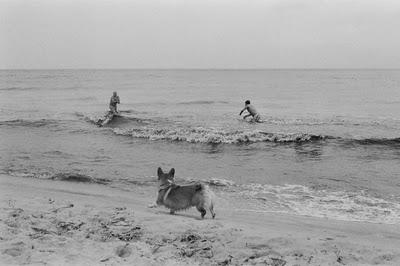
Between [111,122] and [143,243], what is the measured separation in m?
17.5

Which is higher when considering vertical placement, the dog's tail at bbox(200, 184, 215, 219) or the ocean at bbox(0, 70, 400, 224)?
the dog's tail at bbox(200, 184, 215, 219)

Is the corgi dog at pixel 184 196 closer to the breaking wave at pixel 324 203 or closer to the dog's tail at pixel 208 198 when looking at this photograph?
the dog's tail at pixel 208 198

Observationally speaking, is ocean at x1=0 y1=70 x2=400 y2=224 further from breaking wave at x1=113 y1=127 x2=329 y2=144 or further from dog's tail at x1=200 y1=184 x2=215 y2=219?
dog's tail at x1=200 y1=184 x2=215 y2=219

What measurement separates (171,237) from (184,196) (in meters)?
1.59

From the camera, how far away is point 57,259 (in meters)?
4.71

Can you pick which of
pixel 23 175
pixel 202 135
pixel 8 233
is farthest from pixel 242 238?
pixel 202 135

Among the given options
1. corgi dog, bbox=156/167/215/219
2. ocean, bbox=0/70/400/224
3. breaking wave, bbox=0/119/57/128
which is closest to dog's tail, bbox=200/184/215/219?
corgi dog, bbox=156/167/215/219

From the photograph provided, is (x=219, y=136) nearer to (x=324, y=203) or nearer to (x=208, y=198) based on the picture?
(x=324, y=203)

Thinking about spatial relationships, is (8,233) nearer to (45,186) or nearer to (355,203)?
(45,186)

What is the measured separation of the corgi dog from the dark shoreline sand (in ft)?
0.59

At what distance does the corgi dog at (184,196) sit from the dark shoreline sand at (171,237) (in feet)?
0.59

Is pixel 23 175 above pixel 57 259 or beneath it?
beneath

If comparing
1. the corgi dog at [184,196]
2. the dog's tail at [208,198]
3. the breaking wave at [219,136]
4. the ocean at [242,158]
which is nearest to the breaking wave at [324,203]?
the ocean at [242,158]

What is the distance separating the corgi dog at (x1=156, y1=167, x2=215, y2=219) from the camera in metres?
7.09
